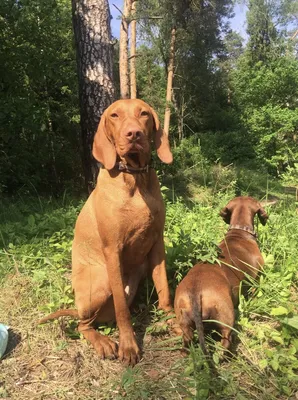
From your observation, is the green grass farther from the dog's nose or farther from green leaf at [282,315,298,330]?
the dog's nose

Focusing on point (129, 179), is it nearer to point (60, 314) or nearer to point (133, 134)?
point (133, 134)

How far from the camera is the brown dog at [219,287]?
220 cm

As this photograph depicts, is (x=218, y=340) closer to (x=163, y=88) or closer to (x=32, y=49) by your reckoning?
(x=32, y=49)

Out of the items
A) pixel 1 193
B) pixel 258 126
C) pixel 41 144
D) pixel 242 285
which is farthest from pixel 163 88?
pixel 242 285

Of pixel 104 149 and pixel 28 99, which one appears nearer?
pixel 104 149

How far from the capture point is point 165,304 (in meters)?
2.70

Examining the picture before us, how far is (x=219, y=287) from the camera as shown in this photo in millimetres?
2283

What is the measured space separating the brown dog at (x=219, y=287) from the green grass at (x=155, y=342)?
0.41ft

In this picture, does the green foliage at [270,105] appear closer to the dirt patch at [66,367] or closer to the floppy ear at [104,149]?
the floppy ear at [104,149]

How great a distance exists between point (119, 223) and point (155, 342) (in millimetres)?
911

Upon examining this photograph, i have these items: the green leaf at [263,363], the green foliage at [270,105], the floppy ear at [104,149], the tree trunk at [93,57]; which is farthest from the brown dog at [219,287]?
the green foliage at [270,105]

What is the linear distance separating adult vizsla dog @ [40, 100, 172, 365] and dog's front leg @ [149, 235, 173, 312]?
0.01 m

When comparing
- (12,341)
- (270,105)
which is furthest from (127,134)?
(270,105)

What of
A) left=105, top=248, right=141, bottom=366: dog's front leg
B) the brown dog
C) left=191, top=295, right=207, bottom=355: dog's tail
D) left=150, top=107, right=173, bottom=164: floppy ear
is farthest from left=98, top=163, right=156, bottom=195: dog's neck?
Answer: left=191, top=295, right=207, bottom=355: dog's tail
